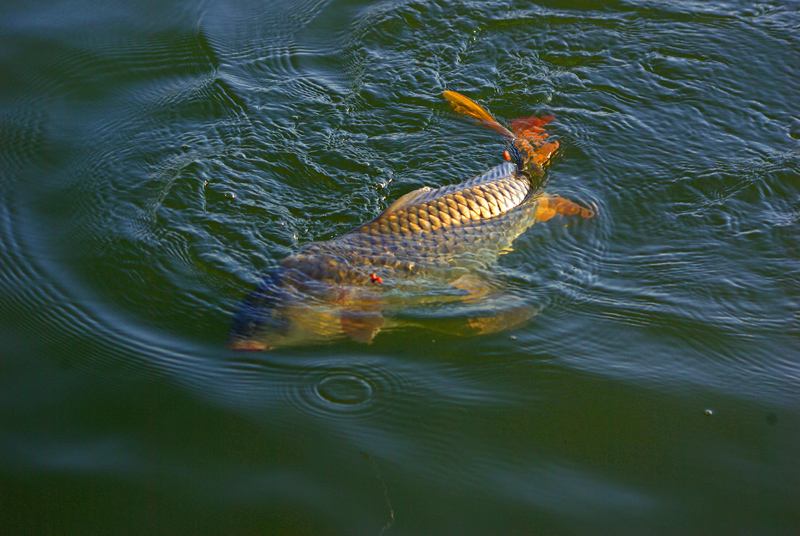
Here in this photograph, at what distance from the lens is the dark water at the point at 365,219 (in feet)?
12.4

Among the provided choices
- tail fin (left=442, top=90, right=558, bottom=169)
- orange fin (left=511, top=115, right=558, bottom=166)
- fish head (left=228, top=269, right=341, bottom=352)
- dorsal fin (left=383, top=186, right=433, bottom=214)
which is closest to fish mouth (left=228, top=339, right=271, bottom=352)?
fish head (left=228, top=269, right=341, bottom=352)

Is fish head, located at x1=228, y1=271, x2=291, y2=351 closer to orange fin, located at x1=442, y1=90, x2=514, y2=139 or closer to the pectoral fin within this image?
the pectoral fin

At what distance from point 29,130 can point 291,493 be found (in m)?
3.93

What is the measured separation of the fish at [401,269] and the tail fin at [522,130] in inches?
16.4

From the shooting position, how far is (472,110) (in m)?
6.50

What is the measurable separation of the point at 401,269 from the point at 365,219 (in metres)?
0.67

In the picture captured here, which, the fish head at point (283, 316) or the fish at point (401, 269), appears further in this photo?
the fish at point (401, 269)

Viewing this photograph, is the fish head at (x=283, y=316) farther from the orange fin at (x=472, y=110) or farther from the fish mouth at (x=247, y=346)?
the orange fin at (x=472, y=110)

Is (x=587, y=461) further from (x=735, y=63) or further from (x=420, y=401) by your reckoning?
(x=735, y=63)

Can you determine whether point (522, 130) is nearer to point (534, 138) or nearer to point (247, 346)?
point (534, 138)

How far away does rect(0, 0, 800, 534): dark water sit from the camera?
12.4ft

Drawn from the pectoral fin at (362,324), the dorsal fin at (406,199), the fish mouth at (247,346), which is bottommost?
the fish mouth at (247,346)

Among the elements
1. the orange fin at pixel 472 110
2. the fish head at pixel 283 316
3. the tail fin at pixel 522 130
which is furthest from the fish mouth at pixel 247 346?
the orange fin at pixel 472 110

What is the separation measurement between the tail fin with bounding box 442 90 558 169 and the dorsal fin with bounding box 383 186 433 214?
86cm
